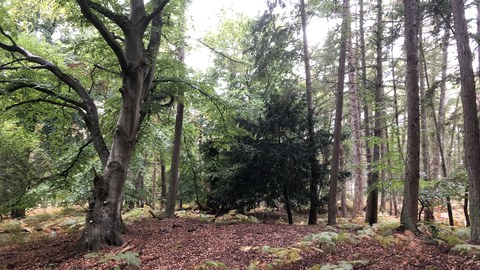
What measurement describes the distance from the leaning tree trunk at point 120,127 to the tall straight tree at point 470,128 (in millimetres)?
6067

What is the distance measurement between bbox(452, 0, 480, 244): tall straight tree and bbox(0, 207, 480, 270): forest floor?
23.7 inches

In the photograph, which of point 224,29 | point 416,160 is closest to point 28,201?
point 224,29

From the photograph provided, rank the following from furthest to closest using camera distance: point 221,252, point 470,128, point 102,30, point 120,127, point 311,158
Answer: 1. point 311,158
2. point 120,127
3. point 102,30
4. point 221,252
5. point 470,128

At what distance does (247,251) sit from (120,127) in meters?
4.10

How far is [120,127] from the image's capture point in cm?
711

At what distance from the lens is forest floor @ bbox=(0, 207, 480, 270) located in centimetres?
464

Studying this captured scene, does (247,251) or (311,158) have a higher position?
(311,158)

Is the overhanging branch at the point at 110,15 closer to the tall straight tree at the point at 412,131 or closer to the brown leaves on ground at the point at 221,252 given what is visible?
the brown leaves on ground at the point at 221,252

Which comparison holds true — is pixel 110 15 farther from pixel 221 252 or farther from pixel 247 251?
pixel 247 251

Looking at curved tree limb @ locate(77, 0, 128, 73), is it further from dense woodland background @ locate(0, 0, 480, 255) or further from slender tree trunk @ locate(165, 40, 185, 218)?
slender tree trunk @ locate(165, 40, 185, 218)

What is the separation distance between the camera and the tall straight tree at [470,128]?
5454 mm

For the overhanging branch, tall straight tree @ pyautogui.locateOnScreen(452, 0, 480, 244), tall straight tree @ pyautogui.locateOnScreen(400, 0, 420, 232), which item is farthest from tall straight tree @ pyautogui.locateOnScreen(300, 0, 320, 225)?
the overhanging branch

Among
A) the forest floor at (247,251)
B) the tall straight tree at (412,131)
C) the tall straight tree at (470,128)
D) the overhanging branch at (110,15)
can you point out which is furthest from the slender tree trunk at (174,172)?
the tall straight tree at (470,128)

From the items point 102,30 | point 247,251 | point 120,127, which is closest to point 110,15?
point 102,30
